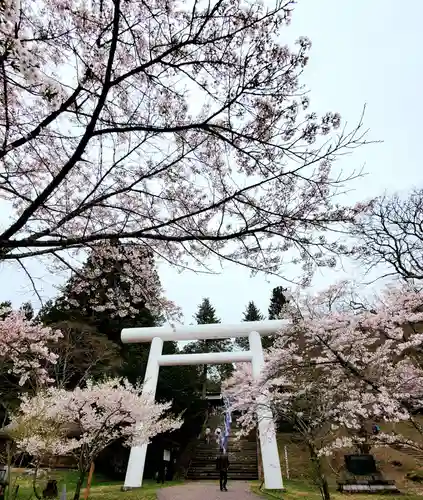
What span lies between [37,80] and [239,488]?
466 inches

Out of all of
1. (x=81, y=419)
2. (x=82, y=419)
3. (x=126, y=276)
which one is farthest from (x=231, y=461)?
(x=126, y=276)

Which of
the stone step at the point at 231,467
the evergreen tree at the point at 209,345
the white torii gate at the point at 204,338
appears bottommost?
the stone step at the point at 231,467

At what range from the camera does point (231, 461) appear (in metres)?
14.2

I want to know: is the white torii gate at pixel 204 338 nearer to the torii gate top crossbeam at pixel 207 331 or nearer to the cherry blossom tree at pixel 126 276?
the torii gate top crossbeam at pixel 207 331

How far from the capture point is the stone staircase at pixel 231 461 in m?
13.4

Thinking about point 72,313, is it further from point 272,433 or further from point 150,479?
point 272,433

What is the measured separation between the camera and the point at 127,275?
392cm

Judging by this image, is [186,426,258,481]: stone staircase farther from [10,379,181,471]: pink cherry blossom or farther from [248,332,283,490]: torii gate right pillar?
[10,379,181,471]: pink cherry blossom

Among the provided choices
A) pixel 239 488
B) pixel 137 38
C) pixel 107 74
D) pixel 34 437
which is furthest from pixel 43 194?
pixel 239 488

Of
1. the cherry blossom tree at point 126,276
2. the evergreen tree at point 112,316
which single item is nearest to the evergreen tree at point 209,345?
the evergreen tree at point 112,316

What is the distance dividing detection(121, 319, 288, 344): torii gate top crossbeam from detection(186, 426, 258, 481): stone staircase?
5199mm

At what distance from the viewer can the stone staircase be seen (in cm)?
1341

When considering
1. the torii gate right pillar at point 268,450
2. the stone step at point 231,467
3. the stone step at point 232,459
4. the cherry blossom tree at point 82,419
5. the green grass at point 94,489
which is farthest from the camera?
the stone step at point 232,459

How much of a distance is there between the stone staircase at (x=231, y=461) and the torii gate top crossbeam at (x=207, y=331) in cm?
520
